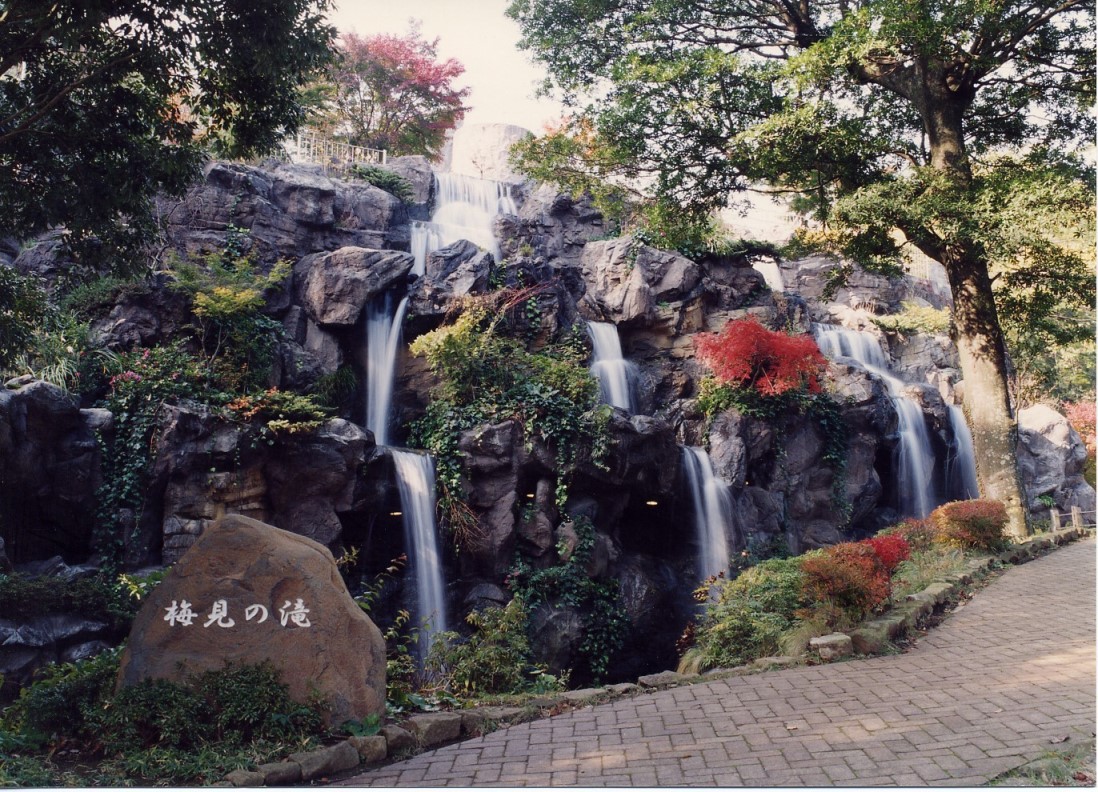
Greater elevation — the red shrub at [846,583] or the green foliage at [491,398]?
the green foliage at [491,398]

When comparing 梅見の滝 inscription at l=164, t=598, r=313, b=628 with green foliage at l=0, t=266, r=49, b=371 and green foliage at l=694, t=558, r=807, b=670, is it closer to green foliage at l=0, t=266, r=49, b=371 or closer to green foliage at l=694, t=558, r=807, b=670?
green foliage at l=694, t=558, r=807, b=670

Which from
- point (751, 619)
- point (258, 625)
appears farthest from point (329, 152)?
point (258, 625)

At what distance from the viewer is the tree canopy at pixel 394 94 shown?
16.6 m

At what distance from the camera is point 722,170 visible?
12.4 metres

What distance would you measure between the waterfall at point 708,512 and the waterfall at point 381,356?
5.26 metres

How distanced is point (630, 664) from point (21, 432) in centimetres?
864

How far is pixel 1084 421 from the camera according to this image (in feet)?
77.4

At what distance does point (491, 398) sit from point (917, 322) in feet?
50.1

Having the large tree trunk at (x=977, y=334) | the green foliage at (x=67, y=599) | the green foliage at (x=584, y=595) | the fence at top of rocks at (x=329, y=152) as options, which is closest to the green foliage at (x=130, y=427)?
the green foliage at (x=67, y=599)

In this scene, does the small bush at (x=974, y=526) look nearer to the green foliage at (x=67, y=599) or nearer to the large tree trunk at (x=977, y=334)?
the large tree trunk at (x=977, y=334)

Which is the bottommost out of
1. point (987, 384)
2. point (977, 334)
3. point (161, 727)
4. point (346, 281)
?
point (161, 727)

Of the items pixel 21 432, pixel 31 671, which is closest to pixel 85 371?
pixel 21 432

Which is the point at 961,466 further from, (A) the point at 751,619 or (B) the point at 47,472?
(B) the point at 47,472

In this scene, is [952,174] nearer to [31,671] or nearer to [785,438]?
[785,438]
